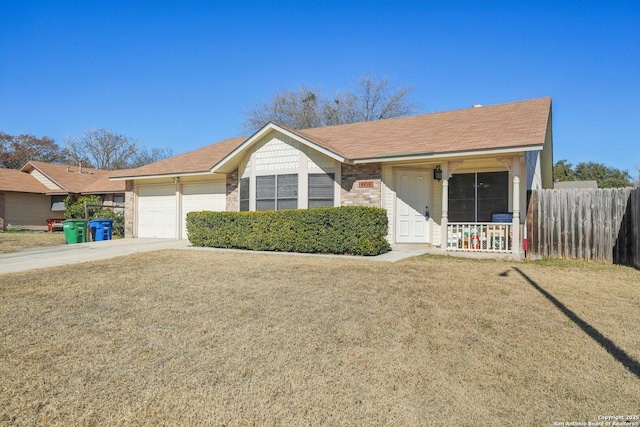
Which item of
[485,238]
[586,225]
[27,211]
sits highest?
[27,211]

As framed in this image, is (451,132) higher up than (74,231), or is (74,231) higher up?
(451,132)

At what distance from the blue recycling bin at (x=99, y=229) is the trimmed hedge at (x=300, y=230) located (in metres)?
5.49

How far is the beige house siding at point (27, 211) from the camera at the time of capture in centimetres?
2453

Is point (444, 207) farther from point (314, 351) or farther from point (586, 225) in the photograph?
point (314, 351)

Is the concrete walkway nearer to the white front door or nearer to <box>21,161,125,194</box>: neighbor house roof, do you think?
the white front door

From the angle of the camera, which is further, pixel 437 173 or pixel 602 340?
pixel 437 173

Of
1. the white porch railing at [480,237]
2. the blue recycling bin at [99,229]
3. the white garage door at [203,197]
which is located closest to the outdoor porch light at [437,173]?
the white porch railing at [480,237]

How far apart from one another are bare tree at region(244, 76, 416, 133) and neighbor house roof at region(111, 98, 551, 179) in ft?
54.9

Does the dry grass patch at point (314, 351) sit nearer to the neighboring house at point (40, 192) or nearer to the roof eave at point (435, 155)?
the roof eave at point (435, 155)

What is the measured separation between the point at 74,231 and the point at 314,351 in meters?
14.7

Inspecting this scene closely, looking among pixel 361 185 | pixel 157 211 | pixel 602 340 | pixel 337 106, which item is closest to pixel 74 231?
pixel 157 211

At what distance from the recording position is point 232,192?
14.6 metres

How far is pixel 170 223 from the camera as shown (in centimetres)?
1641

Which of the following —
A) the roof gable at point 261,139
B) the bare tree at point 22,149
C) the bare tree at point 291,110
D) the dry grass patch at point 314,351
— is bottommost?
the dry grass patch at point 314,351
